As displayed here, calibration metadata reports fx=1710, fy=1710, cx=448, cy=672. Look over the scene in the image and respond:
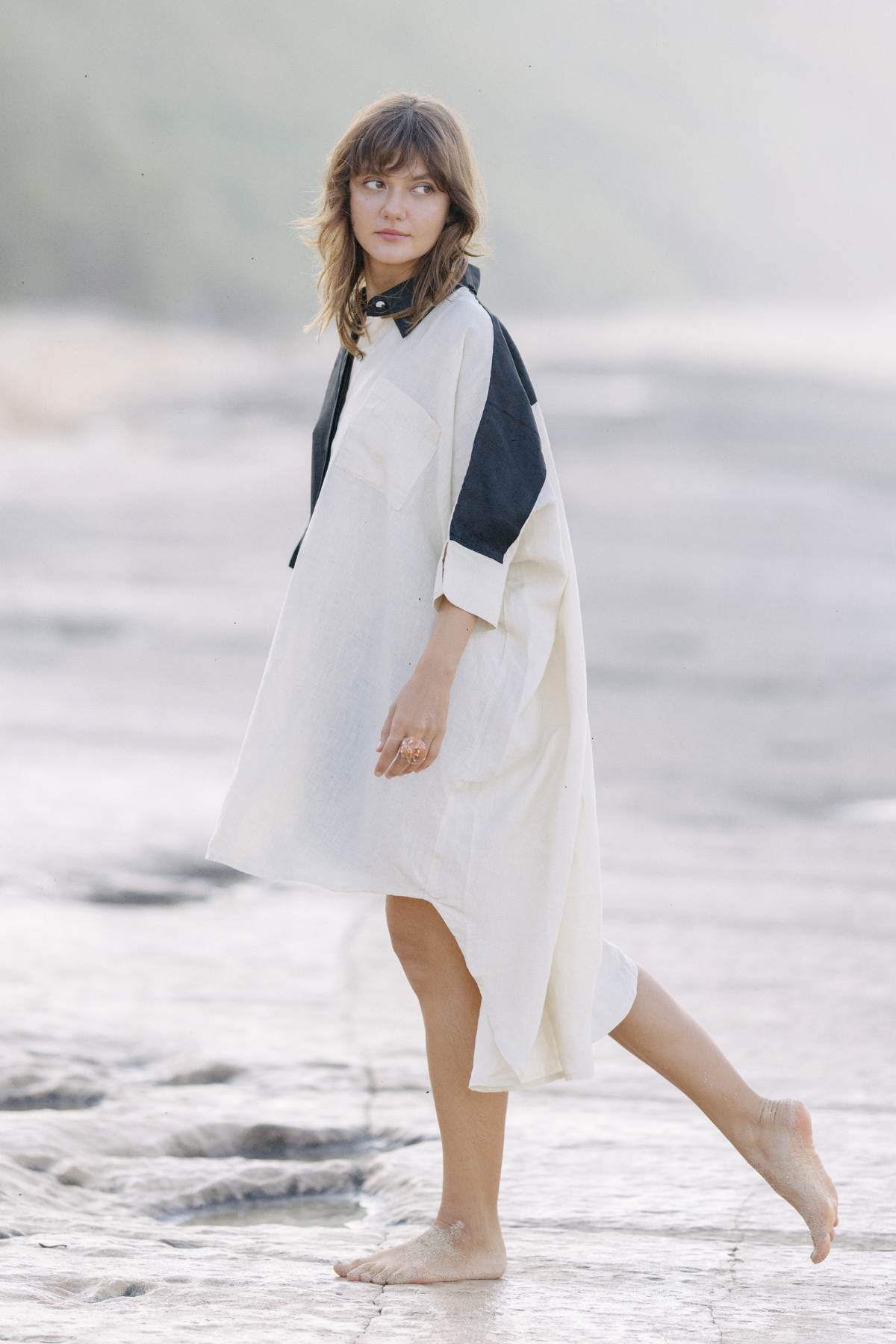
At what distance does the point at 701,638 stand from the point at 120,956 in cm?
926

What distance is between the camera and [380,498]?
1731mm

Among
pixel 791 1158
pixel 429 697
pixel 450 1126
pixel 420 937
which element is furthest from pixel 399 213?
pixel 791 1158

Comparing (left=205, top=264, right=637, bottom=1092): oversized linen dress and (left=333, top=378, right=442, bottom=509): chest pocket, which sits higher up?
(left=333, top=378, right=442, bottom=509): chest pocket

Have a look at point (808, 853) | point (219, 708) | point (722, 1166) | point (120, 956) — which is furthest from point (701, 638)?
point (722, 1166)

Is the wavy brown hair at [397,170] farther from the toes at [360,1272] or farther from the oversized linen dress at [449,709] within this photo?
the toes at [360,1272]

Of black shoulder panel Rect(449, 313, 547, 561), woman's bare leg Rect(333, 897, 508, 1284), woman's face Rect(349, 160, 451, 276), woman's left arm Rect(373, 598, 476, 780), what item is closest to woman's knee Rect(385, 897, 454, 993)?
woman's bare leg Rect(333, 897, 508, 1284)

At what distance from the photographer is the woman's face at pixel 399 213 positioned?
173cm

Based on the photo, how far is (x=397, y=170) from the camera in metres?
1.73

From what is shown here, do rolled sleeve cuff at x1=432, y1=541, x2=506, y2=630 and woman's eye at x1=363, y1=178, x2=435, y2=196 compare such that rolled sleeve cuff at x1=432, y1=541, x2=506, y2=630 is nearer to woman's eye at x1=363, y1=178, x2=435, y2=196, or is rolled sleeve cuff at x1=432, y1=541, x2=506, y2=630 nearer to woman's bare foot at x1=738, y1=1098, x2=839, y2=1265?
woman's eye at x1=363, y1=178, x2=435, y2=196

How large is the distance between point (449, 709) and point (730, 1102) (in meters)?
0.55

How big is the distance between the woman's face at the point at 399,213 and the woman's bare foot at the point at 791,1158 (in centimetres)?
99

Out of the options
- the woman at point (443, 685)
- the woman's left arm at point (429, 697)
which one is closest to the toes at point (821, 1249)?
the woman at point (443, 685)

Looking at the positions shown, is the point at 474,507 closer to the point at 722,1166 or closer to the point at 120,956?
the point at 722,1166

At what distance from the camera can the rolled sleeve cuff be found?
5.40ft
